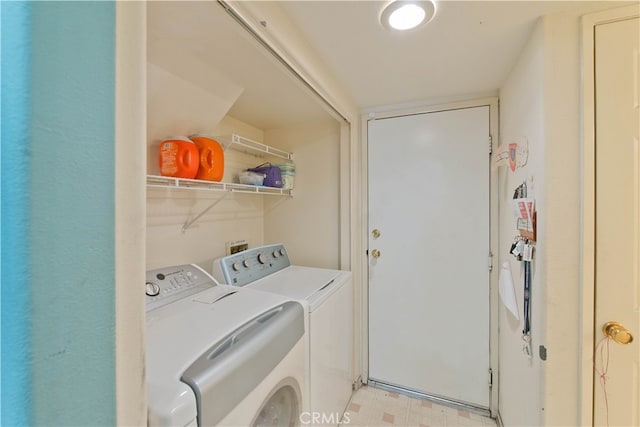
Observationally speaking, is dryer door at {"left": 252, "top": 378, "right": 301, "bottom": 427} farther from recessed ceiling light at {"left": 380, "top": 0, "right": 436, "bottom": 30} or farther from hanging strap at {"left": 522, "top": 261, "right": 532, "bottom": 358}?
recessed ceiling light at {"left": 380, "top": 0, "right": 436, "bottom": 30}

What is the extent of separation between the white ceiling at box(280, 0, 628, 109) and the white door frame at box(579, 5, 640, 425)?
0.13 meters

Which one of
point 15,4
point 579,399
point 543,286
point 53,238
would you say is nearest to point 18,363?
point 53,238

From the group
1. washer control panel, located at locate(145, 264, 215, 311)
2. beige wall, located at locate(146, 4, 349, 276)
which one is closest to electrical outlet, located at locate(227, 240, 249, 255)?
beige wall, located at locate(146, 4, 349, 276)

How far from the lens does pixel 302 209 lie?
7.31 feet

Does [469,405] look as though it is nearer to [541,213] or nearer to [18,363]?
[541,213]

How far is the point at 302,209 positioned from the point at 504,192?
146 centimetres

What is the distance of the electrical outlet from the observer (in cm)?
193

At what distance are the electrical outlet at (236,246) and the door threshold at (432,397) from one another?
1.49 metres

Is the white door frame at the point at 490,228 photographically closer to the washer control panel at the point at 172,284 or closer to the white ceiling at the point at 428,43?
the white ceiling at the point at 428,43

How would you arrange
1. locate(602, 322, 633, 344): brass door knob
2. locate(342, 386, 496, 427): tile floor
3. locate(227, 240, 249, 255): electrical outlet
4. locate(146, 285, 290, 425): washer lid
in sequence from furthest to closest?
locate(227, 240, 249, 255): electrical outlet < locate(342, 386, 496, 427): tile floor < locate(602, 322, 633, 344): brass door knob < locate(146, 285, 290, 425): washer lid

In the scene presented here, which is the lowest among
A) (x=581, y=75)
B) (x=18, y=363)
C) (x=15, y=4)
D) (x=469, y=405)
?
(x=469, y=405)

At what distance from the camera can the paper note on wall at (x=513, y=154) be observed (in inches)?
49.6

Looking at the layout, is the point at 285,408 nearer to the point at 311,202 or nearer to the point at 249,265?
the point at 249,265

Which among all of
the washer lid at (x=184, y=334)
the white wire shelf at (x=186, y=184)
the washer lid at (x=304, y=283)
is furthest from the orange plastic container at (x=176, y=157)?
the washer lid at (x=304, y=283)
